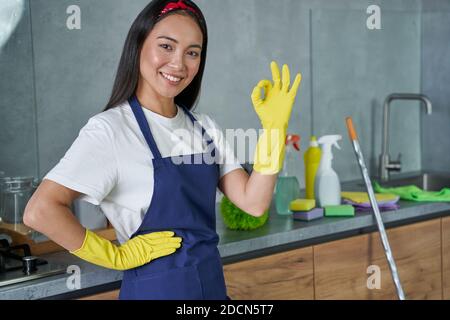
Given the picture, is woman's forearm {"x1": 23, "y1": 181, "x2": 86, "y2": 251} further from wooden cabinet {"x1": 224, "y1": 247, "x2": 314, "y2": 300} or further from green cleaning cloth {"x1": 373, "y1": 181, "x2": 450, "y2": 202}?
green cleaning cloth {"x1": 373, "y1": 181, "x2": 450, "y2": 202}

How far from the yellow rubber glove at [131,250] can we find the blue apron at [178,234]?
0.10ft

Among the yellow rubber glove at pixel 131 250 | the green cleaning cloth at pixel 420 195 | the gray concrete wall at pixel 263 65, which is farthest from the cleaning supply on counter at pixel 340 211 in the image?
the yellow rubber glove at pixel 131 250

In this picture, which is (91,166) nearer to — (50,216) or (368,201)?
(50,216)

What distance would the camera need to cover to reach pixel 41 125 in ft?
6.57

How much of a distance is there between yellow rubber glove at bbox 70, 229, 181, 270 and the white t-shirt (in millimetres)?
54

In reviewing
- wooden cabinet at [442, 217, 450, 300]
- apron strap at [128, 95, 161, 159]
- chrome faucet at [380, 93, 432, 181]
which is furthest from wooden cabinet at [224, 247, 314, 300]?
chrome faucet at [380, 93, 432, 181]

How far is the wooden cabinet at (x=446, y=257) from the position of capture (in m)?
2.43

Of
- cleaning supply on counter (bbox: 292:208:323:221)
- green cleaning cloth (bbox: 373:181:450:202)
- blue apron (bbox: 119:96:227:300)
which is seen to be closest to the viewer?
blue apron (bbox: 119:96:227:300)

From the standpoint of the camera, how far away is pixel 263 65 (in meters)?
2.54

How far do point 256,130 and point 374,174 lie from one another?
748mm

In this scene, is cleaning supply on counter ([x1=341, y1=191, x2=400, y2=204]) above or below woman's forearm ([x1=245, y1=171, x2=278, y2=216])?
below

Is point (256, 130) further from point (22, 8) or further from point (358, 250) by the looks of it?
point (22, 8)

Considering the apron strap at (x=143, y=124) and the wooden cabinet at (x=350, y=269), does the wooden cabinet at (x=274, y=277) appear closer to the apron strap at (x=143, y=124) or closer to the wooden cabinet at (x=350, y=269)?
the wooden cabinet at (x=350, y=269)

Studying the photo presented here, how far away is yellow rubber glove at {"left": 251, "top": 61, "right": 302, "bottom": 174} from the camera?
1513mm
